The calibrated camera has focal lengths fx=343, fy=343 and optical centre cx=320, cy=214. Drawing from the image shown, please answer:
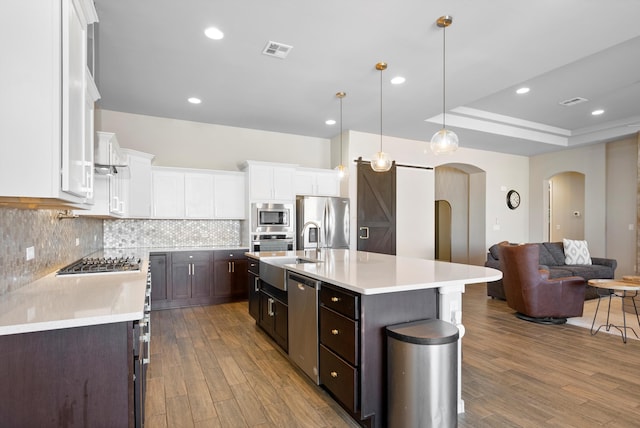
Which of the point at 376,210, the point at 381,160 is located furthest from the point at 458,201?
the point at 381,160

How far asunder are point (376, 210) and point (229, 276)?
299cm

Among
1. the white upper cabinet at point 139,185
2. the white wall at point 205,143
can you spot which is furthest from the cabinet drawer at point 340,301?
the white wall at point 205,143

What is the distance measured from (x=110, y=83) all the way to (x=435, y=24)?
377 centimetres

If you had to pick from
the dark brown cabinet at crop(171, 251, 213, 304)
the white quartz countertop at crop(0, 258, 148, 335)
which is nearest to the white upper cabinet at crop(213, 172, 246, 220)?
the dark brown cabinet at crop(171, 251, 213, 304)

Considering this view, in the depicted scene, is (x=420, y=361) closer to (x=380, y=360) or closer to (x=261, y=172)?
(x=380, y=360)

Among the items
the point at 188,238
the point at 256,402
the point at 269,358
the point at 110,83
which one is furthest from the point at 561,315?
the point at 110,83

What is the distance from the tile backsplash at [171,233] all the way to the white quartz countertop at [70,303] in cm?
305

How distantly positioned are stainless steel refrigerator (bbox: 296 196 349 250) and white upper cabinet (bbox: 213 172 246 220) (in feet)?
3.22

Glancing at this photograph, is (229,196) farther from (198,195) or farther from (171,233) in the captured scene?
(171,233)

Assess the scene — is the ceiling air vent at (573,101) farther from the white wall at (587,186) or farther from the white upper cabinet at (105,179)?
the white upper cabinet at (105,179)

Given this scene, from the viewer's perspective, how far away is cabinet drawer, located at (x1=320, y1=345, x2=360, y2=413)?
210cm

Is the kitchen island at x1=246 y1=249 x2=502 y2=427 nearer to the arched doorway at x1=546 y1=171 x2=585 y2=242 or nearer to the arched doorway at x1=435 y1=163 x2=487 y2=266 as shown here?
the arched doorway at x1=435 y1=163 x2=487 y2=266

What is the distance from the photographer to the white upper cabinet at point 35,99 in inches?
51.8

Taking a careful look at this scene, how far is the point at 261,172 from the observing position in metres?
5.73
